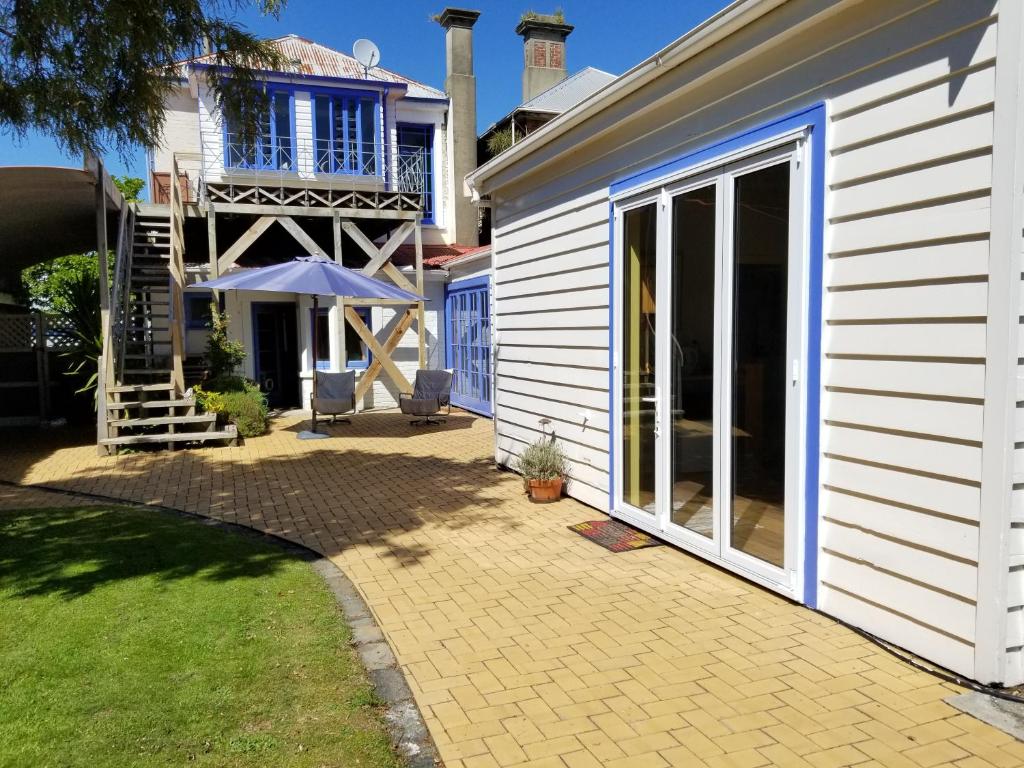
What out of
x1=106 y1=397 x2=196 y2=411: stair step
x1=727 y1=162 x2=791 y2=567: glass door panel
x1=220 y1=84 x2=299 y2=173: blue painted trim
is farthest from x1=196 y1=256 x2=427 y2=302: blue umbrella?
x1=727 y1=162 x2=791 y2=567: glass door panel

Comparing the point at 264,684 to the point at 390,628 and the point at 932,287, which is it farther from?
the point at 932,287

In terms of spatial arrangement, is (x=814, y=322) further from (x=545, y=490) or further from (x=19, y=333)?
(x=19, y=333)

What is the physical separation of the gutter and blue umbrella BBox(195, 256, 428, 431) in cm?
363

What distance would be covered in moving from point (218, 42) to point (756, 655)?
539 cm

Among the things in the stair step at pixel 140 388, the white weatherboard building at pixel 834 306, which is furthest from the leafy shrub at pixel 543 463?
the stair step at pixel 140 388

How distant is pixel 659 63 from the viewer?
4.90 m

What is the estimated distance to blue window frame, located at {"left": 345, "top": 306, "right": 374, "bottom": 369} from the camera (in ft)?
50.5

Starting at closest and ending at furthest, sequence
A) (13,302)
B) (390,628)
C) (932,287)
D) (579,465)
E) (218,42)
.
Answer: (932,287) → (390,628) → (218,42) → (579,465) → (13,302)

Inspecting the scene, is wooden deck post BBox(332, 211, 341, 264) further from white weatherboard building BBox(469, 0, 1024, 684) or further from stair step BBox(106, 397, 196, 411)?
white weatherboard building BBox(469, 0, 1024, 684)

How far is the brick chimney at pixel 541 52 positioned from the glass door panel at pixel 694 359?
1807 centimetres

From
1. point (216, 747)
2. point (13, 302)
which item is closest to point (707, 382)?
point (216, 747)

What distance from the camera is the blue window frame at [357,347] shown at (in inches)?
606

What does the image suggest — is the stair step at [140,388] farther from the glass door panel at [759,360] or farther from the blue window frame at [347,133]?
the glass door panel at [759,360]

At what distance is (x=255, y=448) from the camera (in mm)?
10703
